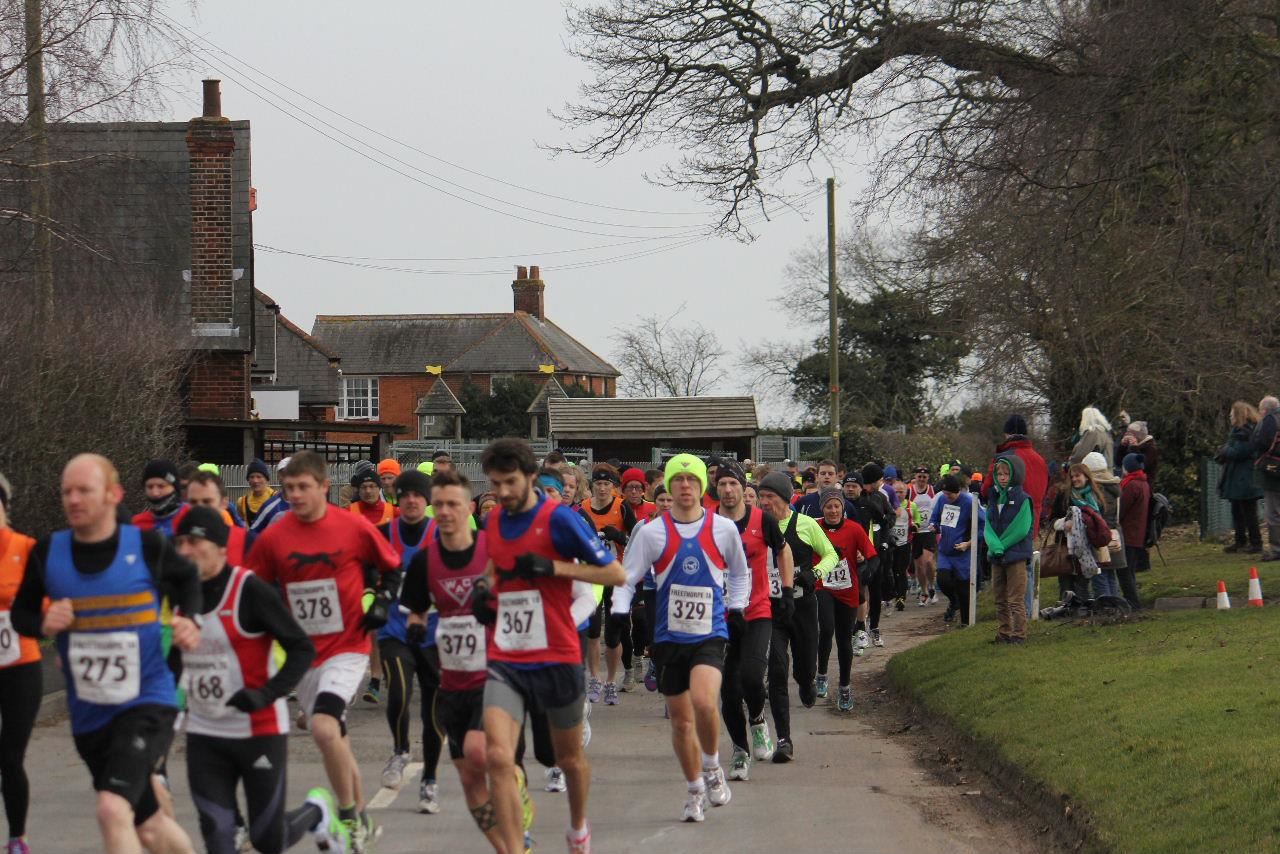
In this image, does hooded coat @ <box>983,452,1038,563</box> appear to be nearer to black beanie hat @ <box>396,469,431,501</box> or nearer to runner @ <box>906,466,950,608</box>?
black beanie hat @ <box>396,469,431,501</box>

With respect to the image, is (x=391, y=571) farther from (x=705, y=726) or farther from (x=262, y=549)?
(x=705, y=726)

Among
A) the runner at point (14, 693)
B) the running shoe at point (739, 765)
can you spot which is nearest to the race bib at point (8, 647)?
the runner at point (14, 693)

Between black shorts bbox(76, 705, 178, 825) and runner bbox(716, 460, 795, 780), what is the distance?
15.4 feet

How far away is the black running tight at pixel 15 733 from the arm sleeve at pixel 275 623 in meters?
1.65

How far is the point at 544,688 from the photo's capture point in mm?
7836

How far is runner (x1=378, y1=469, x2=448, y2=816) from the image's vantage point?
9977mm

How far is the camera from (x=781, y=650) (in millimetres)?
12016

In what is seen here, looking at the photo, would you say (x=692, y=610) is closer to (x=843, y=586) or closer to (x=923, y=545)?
(x=843, y=586)

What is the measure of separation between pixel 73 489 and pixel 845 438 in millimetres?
43222

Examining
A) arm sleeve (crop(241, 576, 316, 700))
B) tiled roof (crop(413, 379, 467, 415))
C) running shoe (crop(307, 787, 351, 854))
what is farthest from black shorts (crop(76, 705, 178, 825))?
tiled roof (crop(413, 379, 467, 415))

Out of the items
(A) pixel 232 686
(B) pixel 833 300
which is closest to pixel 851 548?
(A) pixel 232 686

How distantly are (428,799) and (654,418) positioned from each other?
37.4 meters

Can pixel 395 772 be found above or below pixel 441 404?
below

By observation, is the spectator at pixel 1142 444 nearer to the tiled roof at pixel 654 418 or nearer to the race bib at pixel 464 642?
the race bib at pixel 464 642
